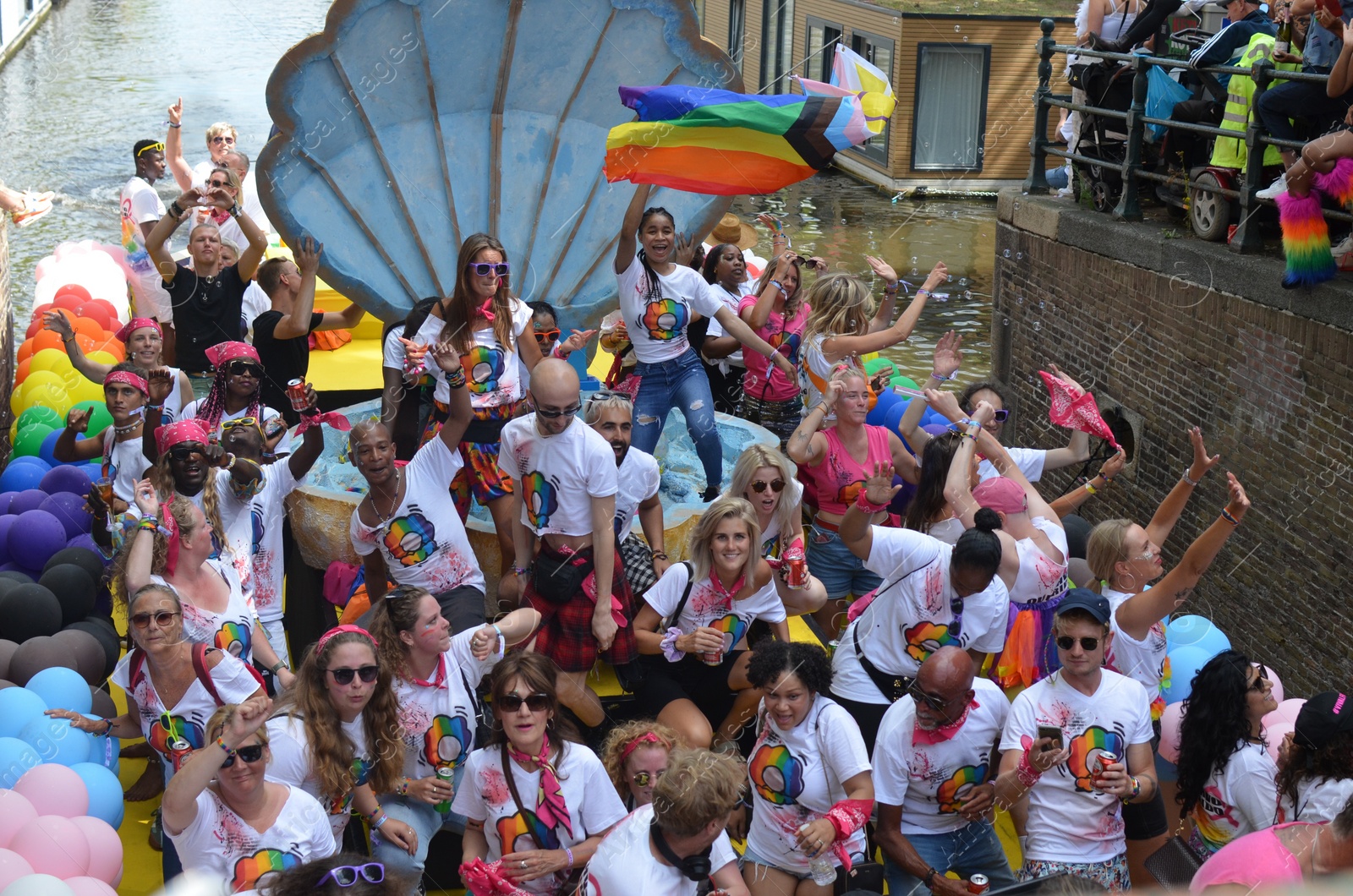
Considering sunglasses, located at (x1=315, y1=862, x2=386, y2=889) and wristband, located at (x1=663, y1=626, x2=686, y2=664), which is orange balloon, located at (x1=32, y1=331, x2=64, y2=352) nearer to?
wristband, located at (x1=663, y1=626, x2=686, y2=664)

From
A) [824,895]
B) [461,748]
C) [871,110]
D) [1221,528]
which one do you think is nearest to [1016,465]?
[1221,528]

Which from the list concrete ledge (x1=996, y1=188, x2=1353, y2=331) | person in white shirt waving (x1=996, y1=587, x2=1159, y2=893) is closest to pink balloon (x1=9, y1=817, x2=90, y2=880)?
person in white shirt waving (x1=996, y1=587, x2=1159, y2=893)

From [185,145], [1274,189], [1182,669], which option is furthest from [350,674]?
[185,145]

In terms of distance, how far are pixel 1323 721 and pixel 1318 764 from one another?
13 cm

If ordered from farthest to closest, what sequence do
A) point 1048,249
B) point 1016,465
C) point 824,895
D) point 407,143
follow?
point 1048,249 → point 407,143 → point 1016,465 → point 824,895

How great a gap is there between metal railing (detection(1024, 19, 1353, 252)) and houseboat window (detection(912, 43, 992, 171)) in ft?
39.9

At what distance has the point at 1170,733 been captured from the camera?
5.22 meters

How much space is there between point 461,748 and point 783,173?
3.79 m

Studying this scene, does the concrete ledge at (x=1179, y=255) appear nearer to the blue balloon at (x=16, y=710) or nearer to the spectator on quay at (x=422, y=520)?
the spectator on quay at (x=422, y=520)

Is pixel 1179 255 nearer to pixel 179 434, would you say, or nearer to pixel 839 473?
pixel 839 473

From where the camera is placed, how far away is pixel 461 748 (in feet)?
16.0

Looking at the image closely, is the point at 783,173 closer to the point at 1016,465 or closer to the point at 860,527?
the point at 1016,465

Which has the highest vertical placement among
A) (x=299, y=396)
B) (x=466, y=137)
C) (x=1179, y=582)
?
(x=466, y=137)

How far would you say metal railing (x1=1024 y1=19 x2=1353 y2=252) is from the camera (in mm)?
7605
